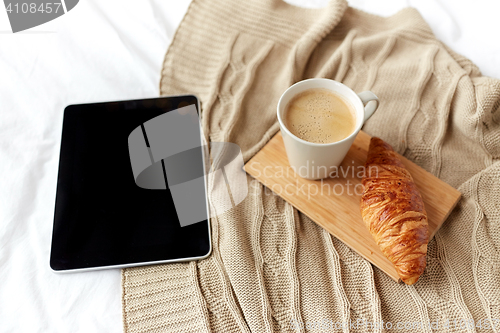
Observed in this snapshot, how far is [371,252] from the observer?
1.90 feet

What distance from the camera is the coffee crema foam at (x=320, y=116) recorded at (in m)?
0.56

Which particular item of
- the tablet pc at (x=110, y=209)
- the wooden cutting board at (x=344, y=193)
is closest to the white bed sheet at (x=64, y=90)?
the tablet pc at (x=110, y=209)

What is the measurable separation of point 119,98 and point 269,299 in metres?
0.54

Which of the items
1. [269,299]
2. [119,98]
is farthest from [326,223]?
[119,98]

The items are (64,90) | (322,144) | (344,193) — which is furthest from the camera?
(64,90)

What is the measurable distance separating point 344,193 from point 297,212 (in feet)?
0.31

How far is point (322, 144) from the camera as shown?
530 mm

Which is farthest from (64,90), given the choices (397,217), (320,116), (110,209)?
(397,217)

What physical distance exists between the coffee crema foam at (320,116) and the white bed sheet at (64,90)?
37cm

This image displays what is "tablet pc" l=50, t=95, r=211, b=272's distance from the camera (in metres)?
0.61

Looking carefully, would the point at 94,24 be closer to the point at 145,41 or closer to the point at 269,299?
the point at 145,41

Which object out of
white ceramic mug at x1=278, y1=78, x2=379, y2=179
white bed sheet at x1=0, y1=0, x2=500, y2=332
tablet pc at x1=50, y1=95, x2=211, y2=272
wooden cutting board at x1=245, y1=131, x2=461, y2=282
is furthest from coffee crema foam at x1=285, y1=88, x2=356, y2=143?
white bed sheet at x1=0, y1=0, x2=500, y2=332

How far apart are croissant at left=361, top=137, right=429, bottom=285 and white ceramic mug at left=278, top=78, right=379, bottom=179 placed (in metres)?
0.08

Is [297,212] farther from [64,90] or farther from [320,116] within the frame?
[64,90]
